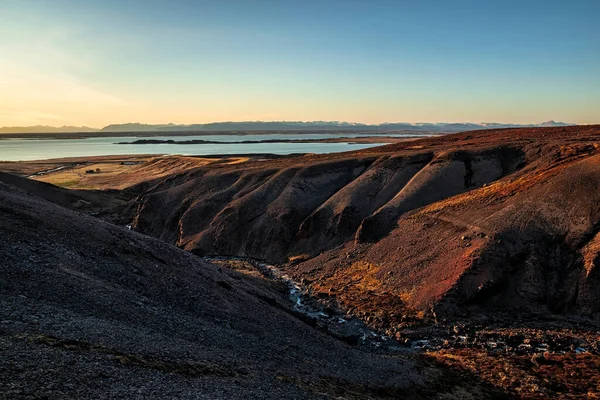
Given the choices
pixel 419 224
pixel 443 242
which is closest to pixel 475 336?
pixel 443 242

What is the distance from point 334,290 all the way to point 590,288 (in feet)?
73.8

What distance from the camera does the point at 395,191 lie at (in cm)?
5997

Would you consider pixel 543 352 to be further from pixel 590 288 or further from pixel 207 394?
pixel 207 394

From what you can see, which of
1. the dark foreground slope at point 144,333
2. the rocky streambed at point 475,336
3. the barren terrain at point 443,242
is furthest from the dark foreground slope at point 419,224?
the dark foreground slope at point 144,333

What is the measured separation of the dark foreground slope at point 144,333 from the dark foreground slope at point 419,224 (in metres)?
11.8

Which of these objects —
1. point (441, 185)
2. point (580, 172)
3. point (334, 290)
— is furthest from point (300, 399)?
point (441, 185)

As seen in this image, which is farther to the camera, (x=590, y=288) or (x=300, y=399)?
(x=590, y=288)

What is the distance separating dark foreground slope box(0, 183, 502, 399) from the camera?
1609 centimetres

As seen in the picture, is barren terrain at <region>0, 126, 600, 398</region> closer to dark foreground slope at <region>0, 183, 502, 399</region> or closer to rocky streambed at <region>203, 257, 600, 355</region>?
rocky streambed at <region>203, 257, 600, 355</region>

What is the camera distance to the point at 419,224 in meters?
50.2

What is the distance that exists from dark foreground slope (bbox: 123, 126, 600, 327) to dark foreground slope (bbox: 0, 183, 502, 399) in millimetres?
11847

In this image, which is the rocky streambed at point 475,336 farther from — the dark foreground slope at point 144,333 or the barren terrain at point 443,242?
the dark foreground slope at point 144,333

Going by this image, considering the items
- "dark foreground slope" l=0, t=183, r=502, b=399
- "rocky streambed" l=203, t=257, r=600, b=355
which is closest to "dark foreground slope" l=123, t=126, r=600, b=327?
"rocky streambed" l=203, t=257, r=600, b=355

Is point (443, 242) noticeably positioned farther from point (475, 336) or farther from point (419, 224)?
point (475, 336)
